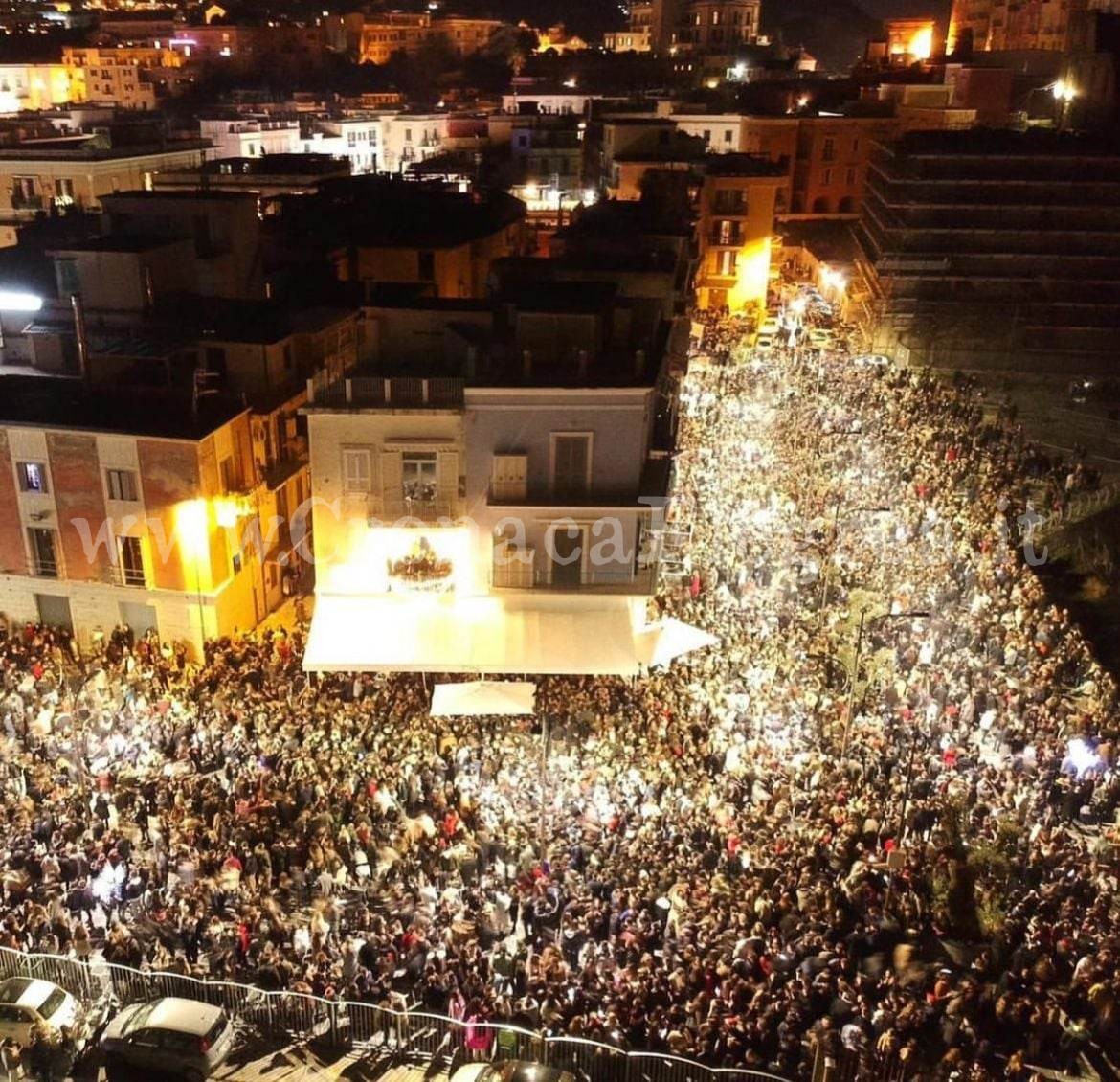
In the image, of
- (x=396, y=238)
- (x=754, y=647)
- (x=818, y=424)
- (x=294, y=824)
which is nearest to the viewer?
(x=294, y=824)

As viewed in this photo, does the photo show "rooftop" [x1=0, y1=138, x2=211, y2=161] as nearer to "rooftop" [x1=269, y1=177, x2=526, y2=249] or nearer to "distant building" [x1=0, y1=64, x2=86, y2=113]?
"rooftop" [x1=269, y1=177, x2=526, y2=249]

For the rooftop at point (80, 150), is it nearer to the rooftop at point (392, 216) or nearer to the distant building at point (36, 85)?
the rooftop at point (392, 216)

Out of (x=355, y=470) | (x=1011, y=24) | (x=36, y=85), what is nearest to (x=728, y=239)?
(x=355, y=470)

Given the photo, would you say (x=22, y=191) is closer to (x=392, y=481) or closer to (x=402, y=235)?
(x=402, y=235)

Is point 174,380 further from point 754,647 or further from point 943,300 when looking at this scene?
point 943,300

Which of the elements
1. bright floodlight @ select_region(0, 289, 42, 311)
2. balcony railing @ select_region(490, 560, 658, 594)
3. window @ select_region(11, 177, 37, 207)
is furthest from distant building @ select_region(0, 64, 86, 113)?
balcony railing @ select_region(490, 560, 658, 594)

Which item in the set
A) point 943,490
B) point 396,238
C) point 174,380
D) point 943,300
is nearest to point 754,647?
point 943,490
